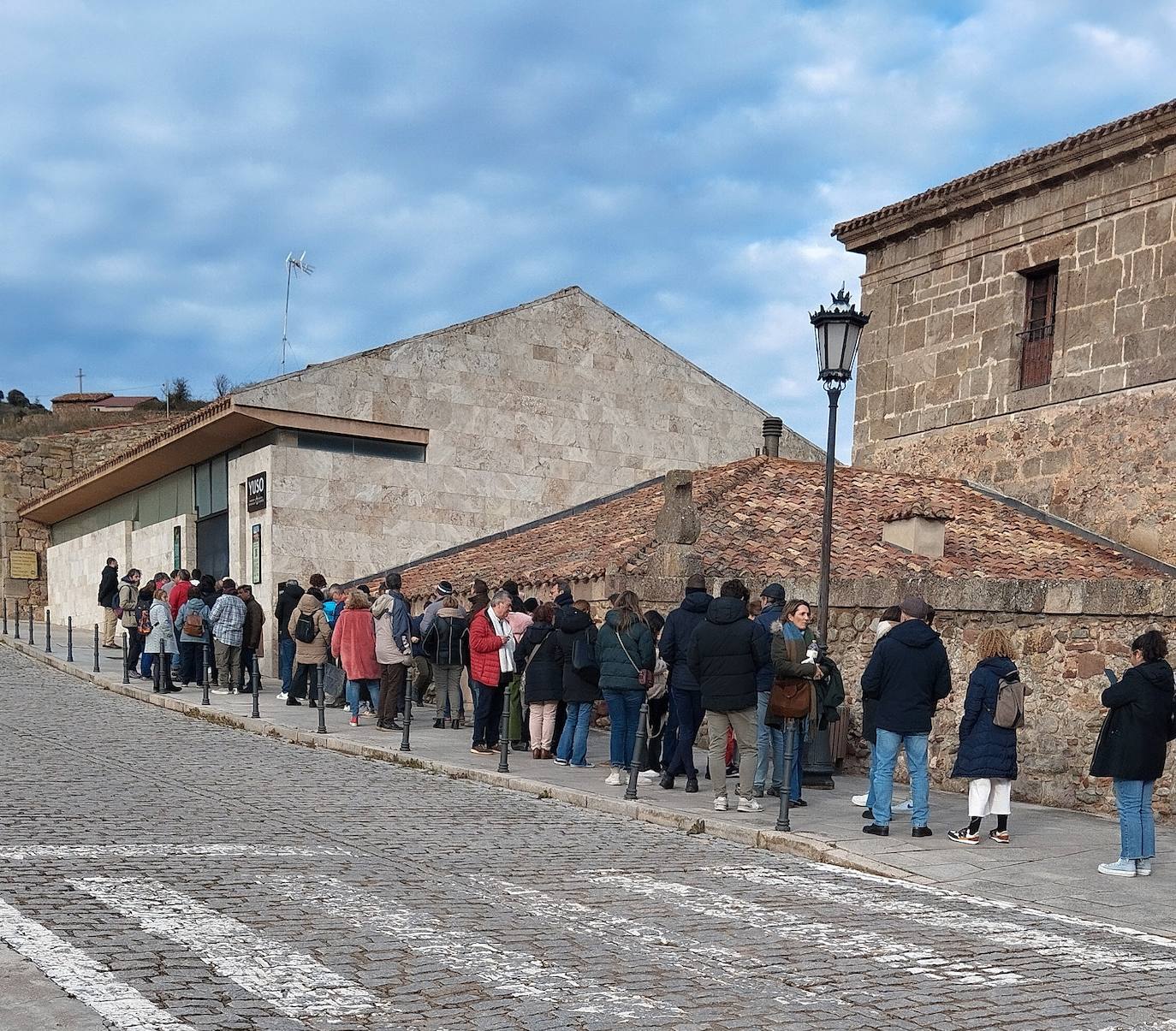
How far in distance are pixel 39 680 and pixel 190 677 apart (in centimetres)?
285

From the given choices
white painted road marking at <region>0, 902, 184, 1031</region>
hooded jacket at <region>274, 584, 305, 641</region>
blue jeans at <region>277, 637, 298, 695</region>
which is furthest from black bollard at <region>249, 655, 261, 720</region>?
white painted road marking at <region>0, 902, 184, 1031</region>

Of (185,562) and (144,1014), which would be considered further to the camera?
(185,562)

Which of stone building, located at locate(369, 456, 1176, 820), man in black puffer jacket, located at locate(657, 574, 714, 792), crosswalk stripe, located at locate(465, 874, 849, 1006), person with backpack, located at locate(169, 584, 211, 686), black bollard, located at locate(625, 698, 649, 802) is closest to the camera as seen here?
crosswalk stripe, located at locate(465, 874, 849, 1006)

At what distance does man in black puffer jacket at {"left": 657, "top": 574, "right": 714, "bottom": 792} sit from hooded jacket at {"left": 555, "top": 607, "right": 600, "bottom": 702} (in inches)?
66.4

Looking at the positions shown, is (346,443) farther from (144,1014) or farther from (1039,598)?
(144,1014)

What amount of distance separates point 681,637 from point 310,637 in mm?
7661

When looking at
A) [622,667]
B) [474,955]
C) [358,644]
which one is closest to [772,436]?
[358,644]

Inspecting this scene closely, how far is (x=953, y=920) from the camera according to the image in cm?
770

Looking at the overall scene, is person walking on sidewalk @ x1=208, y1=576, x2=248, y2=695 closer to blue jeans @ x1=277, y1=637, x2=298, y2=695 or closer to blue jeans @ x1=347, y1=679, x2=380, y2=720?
blue jeans @ x1=277, y1=637, x2=298, y2=695

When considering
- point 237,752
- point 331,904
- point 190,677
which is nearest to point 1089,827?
point 331,904

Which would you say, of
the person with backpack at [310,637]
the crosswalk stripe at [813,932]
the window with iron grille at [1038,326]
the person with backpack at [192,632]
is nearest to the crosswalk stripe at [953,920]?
the crosswalk stripe at [813,932]

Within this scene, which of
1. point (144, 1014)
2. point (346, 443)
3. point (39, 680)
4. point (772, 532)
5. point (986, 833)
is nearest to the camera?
point (144, 1014)

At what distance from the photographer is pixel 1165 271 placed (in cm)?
2091

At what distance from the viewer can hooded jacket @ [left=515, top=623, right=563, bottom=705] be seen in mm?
14344
